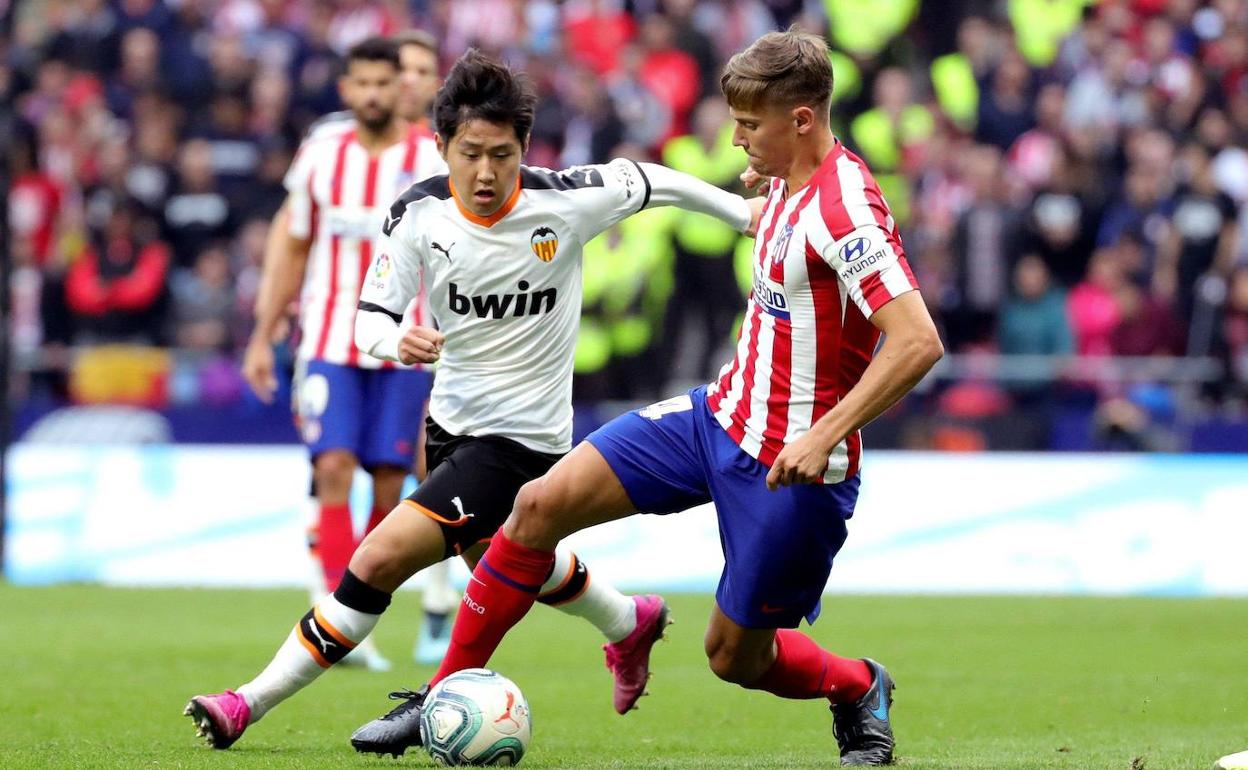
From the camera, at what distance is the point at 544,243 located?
6.38m

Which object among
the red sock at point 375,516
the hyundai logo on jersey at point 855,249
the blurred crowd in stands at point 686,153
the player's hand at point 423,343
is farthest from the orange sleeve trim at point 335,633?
the blurred crowd in stands at point 686,153

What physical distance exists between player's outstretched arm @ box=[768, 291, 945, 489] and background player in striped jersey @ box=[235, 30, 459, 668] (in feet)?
12.5

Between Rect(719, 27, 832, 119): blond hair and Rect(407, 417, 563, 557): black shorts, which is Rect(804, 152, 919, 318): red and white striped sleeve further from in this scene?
Rect(407, 417, 563, 557): black shorts

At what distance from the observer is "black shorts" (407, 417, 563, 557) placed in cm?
621

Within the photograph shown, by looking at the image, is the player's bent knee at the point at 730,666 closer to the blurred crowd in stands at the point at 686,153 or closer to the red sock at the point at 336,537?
the red sock at the point at 336,537

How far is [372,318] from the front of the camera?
19.9 ft

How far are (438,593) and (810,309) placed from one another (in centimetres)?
399

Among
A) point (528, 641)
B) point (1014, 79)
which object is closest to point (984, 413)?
point (1014, 79)

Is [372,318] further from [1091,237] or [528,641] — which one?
[1091,237]

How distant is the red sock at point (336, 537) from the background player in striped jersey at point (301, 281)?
0.30 metres

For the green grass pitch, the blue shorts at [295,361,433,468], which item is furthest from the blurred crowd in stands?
the blue shorts at [295,361,433,468]

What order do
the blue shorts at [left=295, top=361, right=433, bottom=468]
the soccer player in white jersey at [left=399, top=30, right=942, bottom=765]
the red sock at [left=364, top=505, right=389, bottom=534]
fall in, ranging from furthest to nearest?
the blue shorts at [left=295, top=361, right=433, bottom=468], the red sock at [left=364, top=505, right=389, bottom=534], the soccer player in white jersey at [left=399, top=30, right=942, bottom=765]

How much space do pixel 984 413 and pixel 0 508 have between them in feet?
22.3

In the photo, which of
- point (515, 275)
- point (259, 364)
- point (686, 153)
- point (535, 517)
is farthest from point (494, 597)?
point (686, 153)
